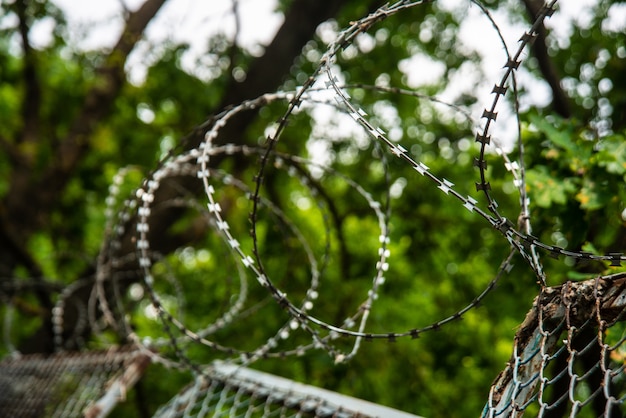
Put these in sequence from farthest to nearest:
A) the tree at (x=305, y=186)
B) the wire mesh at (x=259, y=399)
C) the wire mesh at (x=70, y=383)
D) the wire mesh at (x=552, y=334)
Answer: the tree at (x=305, y=186)
the wire mesh at (x=70, y=383)
the wire mesh at (x=259, y=399)
the wire mesh at (x=552, y=334)

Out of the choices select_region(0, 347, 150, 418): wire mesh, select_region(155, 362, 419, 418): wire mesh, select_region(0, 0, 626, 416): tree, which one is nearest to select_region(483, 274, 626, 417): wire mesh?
select_region(155, 362, 419, 418): wire mesh

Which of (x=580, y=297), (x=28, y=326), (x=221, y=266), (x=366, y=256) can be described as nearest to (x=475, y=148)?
(x=366, y=256)

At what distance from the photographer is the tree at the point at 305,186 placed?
5922 mm

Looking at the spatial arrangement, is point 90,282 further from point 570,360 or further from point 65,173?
point 570,360

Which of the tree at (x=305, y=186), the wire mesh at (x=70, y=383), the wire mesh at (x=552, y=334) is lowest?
the wire mesh at (x=70, y=383)

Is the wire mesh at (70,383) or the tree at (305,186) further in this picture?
the tree at (305,186)

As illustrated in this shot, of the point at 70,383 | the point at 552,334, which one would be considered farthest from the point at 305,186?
the point at 552,334

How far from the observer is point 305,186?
215 inches

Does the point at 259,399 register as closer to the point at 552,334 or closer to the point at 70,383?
the point at 70,383

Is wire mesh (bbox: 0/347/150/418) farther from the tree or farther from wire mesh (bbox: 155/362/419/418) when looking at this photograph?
the tree

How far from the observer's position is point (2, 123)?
9.09 m

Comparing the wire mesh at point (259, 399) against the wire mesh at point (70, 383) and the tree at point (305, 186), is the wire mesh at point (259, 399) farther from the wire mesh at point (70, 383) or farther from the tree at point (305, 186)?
the tree at point (305, 186)

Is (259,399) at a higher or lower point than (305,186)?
lower

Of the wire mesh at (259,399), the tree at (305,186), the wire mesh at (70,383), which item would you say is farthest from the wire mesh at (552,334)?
the tree at (305,186)
